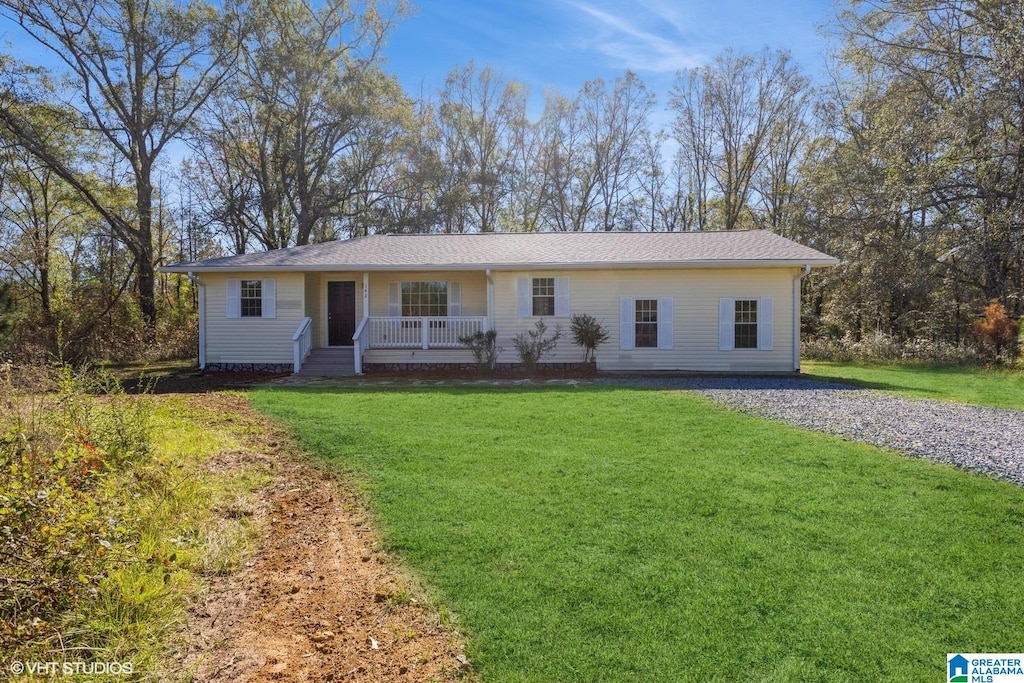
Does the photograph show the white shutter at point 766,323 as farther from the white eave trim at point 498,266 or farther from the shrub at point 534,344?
the shrub at point 534,344

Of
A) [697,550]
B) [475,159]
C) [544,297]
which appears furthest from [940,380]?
[475,159]

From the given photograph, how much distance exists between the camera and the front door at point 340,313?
14758 millimetres

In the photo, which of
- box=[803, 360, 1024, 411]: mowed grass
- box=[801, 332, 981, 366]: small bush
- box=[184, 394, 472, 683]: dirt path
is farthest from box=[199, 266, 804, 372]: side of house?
box=[184, 394, 472, 683]: dirt path

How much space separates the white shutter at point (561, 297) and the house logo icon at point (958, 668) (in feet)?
37.9

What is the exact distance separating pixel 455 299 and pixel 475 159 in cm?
1491

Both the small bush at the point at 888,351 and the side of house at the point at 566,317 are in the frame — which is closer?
the side of house at the point at 566,317

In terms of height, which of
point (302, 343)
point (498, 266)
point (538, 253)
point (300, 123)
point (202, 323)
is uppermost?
point (300, 123)

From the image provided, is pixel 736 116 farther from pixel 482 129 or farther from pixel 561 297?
pixel 561 297

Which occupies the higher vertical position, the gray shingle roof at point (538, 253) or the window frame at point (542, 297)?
the gray shingle roof at point (538, 253)

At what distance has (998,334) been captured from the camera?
1462 centimetres

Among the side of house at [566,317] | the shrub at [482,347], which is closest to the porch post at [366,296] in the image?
the side of house at [566,317]

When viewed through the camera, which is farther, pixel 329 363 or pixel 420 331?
pixel 420 331

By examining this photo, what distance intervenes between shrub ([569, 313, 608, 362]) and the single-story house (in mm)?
215
